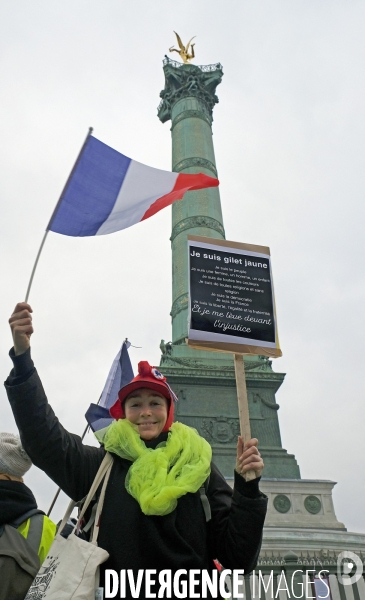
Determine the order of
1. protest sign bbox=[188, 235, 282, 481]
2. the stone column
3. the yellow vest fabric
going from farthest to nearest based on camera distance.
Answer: the stone column, protest sign bbox=[188, 235, 282, 481], the yellow vest fabric

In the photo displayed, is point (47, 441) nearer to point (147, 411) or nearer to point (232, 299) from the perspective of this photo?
point (147, 411)

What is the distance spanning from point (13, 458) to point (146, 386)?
76 cm

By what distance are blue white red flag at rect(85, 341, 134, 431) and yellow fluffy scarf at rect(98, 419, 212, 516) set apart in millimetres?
3567

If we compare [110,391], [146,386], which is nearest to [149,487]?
[146,386]

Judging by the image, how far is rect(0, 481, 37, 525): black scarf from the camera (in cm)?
221

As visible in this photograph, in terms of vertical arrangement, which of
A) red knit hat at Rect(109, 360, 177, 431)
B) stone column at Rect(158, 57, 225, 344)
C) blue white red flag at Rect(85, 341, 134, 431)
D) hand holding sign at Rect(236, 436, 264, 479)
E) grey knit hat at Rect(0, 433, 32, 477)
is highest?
stone column at Rect(158, 57, 225, 344)

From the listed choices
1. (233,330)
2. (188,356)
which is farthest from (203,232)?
(233,330)

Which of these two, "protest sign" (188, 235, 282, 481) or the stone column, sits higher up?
the stone column

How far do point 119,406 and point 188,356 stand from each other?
14083 mm

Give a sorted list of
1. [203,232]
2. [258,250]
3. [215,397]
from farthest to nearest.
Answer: [203,232] < [215,397] < [258,250]

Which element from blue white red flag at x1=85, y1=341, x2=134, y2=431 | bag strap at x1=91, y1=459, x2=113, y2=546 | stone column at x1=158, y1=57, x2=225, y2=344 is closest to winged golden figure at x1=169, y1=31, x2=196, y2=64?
stone column at x1=158, y1=57, x2=225, y2=344

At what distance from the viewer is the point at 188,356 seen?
53.4 feet

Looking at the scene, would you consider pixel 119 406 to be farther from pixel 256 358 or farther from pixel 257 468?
pixel 256 358

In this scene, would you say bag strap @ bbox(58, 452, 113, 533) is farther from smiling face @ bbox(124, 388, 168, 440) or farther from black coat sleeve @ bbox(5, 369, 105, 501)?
smiling face @ bbox(124, 388, 168, 440)
